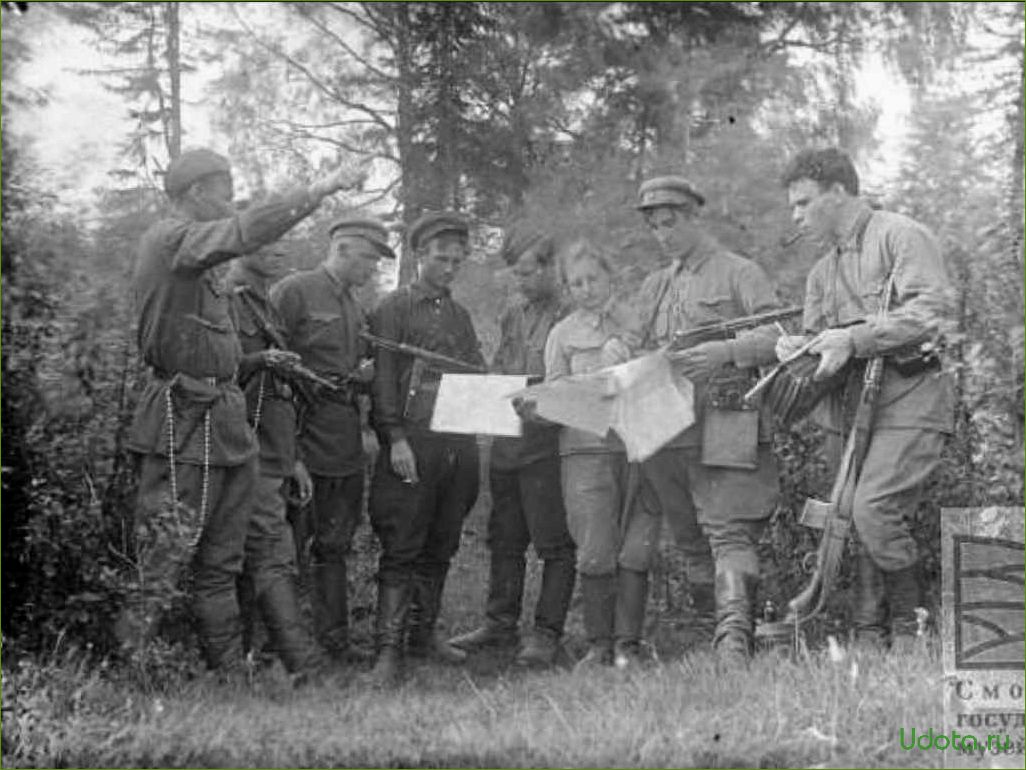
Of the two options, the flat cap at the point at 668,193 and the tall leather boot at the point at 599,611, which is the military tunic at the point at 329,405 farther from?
the flat cap at the point at 668,193

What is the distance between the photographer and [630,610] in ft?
20.2

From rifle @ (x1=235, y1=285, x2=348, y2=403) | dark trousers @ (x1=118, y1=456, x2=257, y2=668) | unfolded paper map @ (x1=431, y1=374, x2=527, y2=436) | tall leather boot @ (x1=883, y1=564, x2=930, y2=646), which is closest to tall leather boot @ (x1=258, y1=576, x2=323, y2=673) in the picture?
dark trousers @ (x1=118, y1=456, x2=257, y2=668)

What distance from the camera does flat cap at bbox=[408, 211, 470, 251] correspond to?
→ 264 inches

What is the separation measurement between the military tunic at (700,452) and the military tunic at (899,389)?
574 mm

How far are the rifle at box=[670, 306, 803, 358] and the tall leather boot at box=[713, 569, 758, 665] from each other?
1.09m

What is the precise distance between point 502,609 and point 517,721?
2604 mm

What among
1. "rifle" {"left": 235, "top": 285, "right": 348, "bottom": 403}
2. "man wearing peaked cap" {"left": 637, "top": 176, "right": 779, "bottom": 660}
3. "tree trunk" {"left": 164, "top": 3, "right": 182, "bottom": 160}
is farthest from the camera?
"tree trunk" {"left": 164, "top": 3, "right": 182, "bottom": 160}

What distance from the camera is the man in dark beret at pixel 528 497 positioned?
21.8 feet

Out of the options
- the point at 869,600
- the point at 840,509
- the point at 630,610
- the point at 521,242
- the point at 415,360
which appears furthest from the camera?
the point at 521,242

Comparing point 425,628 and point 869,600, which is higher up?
point 869,600

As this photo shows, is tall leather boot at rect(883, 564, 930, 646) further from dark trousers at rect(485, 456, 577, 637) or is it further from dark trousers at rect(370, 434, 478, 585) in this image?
dark trousers at rect(370, 434, 478, 585)

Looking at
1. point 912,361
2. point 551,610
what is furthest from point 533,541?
point 912,361

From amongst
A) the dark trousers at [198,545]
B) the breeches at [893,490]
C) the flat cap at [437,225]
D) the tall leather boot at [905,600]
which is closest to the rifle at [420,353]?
the flat cap at [437,225]

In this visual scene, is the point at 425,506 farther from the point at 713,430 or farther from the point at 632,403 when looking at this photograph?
the point at 713,430
